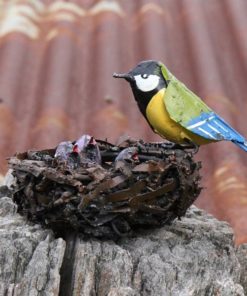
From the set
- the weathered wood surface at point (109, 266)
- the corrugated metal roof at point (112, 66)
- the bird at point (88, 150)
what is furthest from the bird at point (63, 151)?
the corrugated metal roof at point (112, 66)

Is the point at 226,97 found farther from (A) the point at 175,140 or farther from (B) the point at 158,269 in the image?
(B) the point at 158,269

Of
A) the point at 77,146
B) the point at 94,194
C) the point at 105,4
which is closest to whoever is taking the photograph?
the point at 94,194

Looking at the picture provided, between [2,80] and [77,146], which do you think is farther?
[2,80]

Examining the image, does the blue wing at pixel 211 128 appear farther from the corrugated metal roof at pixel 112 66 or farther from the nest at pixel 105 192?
the corrugated metal roof at pixel 112 66

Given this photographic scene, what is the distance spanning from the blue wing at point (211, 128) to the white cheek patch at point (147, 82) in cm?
10

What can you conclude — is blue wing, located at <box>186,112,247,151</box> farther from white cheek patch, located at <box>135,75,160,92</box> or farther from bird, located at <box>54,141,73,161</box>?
bird, located at <box>54,141,73,161</box>

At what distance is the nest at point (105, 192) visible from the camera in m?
1.17

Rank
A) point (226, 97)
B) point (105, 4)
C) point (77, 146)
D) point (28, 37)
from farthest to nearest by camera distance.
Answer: point (105, 4) → point (28, 37) → point (226, 97) → point (77, 146)

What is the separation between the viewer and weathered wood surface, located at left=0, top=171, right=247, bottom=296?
1128 mm

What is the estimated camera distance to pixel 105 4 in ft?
8.77

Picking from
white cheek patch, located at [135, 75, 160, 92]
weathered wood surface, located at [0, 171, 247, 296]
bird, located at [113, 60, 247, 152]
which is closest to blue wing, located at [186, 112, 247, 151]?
bird, located at [113, 60, 247, 152]

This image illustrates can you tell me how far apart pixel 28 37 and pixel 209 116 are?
133cm

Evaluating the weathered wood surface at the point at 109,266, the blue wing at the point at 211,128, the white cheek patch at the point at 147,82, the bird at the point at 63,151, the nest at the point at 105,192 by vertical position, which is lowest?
the weathered wood surface at the point at 109,266

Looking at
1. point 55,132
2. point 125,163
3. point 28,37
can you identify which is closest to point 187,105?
point 125,163
